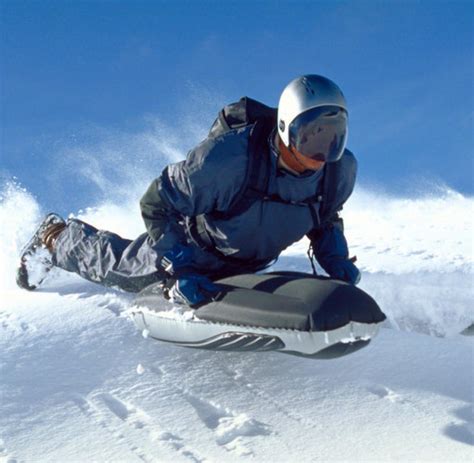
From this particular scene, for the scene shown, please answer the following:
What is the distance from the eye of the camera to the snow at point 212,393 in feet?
10.2

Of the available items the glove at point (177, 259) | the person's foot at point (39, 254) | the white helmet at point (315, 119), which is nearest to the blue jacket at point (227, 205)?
the glove at point (177, 259)

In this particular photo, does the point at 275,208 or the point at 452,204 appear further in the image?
the point at 452,204

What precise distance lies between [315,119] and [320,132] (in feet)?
0.28

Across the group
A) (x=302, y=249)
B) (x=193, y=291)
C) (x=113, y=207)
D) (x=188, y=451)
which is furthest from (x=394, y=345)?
(x=113, y=207)

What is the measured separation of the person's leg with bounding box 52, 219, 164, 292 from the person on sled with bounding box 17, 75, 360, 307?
0.05 metres

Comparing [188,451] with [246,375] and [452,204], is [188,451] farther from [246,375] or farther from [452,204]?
[452,204]

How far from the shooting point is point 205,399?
3.54 meters

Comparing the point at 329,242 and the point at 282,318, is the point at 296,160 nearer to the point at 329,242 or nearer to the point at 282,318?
the point at 329,242

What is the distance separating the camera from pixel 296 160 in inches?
163

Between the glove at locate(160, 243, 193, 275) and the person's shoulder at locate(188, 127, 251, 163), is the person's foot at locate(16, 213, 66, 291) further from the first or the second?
the person's shoulder at locate(188, 127, 251, 163)

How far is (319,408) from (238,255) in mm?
1374

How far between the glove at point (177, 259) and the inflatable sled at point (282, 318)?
250 millimetres

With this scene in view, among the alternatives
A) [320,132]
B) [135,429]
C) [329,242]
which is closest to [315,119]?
[320,132]

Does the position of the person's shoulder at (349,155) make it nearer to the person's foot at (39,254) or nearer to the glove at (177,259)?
the glove at (177,259)
